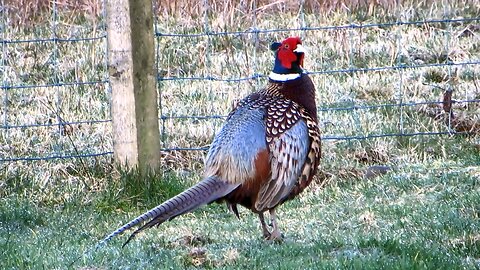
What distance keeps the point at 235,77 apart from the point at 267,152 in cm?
337

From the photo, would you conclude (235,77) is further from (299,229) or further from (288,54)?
(299,229)

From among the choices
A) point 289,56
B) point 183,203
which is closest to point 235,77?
point 289,56

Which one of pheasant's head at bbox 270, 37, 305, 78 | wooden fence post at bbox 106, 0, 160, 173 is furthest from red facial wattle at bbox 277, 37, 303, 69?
wooden fence post at bbox 106, 0, 160, 173

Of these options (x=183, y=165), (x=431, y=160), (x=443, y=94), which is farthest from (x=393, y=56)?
(x=183, y=165)

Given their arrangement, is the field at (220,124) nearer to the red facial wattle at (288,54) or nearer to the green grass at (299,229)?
the green grass at (299,229)

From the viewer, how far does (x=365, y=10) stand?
32.2 feet

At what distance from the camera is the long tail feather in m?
4.32

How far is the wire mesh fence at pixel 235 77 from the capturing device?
7098mm

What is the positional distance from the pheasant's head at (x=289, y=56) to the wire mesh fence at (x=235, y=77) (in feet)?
4.95

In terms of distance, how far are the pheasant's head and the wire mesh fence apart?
1.51m

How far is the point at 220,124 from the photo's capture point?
7.35 meters

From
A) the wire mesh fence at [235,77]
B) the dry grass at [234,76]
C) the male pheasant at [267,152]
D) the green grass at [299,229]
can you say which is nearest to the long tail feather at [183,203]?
the male pheasant at [267,152]

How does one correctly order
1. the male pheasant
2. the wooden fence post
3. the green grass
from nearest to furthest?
the green grass → the male pheasant → the wooden fence post

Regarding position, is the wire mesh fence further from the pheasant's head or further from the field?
the pheasant's head
